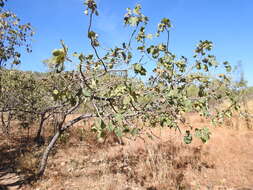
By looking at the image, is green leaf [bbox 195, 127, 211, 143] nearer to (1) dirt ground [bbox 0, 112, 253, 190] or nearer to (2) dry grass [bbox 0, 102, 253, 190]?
(1) dirt ground [bbox 0, 112, 253, 190]

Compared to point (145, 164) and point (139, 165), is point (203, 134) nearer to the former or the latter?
point (145, 164)

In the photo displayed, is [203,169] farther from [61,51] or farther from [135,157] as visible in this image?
[61,51]

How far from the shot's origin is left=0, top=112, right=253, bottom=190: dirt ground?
164 inches

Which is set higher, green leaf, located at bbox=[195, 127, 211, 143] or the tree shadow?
green leaf, located at bbox=[195, 127, 211, 143]

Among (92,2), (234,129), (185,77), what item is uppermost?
(92,2)

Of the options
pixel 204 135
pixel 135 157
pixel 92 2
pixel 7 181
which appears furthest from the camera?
pixel 135 157

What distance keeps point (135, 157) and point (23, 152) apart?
423 cm

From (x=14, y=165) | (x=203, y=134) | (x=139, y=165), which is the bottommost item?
(x=14, y=165)

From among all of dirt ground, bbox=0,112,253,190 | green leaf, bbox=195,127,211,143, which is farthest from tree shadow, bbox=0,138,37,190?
green leaf, bbox=195,127,211,143

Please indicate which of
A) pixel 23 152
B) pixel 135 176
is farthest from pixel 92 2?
pixel 23 152

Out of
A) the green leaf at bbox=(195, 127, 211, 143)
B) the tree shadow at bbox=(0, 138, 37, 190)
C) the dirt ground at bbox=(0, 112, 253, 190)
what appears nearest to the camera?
the green leaf at bbox=(195, 127, 211, 143)

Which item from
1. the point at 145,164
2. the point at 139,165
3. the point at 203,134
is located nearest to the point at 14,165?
the point at 139,165

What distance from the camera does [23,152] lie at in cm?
655

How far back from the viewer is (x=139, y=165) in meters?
5.29
